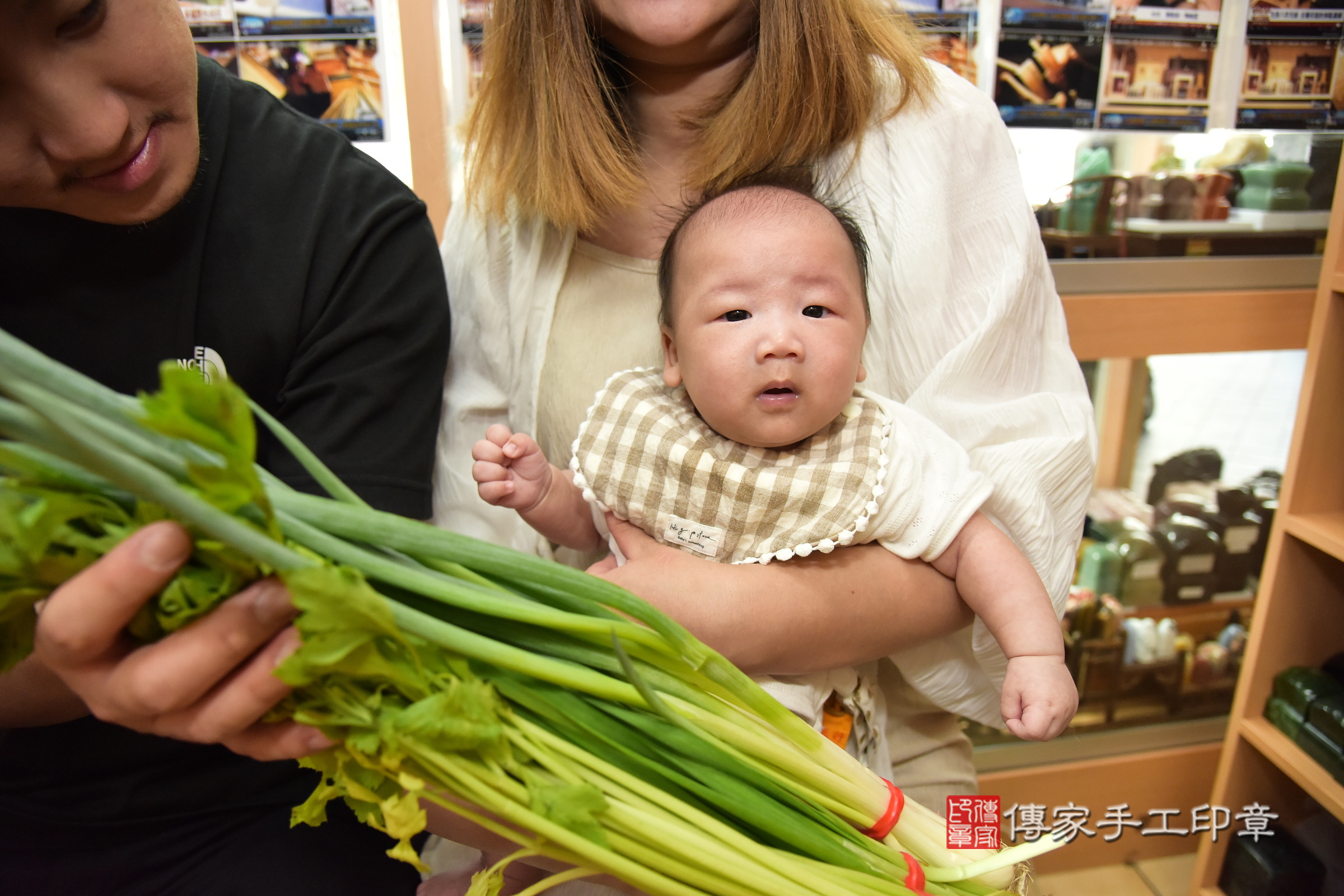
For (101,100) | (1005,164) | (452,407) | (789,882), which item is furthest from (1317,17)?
(101,100)

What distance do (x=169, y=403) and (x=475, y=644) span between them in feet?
0.74

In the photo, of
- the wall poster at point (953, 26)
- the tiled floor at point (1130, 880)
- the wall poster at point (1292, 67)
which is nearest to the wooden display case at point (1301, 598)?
the tiled floor at point (1130, 880)

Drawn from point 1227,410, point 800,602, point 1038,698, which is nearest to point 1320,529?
point 1227,410

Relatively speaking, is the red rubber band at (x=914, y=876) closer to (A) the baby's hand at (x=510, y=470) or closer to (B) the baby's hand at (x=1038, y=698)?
(B) the baby's hand at (x=1038, y=698)

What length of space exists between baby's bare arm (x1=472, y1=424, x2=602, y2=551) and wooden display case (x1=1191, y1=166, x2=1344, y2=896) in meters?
1.39

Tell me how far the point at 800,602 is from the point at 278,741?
20.0 inches

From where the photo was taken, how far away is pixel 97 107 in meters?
0.73

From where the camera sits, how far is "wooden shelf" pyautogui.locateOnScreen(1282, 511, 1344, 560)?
153 cm

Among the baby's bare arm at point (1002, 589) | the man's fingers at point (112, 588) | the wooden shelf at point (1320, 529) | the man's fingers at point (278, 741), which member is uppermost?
the man's fingers at point (112, 588)

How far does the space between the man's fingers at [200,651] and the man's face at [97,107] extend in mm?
487

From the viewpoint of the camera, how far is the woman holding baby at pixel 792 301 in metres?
0.91

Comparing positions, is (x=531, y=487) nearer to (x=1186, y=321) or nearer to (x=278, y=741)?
(x=278, y=741)

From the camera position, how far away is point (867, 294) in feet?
3.40

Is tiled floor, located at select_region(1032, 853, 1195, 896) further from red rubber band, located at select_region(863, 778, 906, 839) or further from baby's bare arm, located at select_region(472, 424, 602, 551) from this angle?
baby's bare arm, located at select_region(472, 424, 602, 551)
